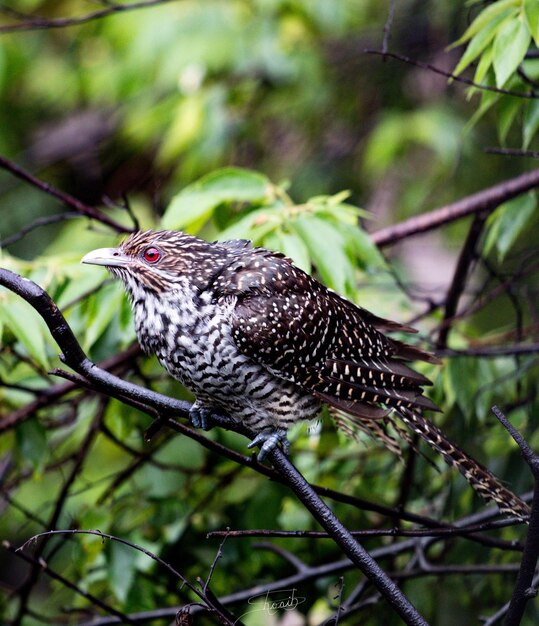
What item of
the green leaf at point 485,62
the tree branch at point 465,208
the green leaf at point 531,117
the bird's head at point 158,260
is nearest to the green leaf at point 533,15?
the green leaf at point 485,62

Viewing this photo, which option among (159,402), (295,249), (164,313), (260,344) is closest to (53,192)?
(164,313)

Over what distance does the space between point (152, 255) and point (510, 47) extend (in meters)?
1.25

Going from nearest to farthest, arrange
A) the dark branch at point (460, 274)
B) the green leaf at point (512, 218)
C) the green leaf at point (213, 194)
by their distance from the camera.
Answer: the green leaf at point (213, 194) → the green leaf at point (512, 218) → the dark branch at point (460, 274)

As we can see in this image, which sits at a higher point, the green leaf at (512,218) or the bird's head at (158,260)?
the green leaf at (512,218)

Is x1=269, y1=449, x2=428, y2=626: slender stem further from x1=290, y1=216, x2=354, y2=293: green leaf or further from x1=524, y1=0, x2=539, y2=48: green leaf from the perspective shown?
x1=524, y1=0, x2=539, y2=48: green leaf

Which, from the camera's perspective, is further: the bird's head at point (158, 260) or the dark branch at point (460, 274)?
the dark branch at point (460, 274)

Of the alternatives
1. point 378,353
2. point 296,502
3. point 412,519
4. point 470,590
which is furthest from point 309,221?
point 470,590

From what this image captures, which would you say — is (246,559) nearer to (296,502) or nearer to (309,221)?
(296,502)

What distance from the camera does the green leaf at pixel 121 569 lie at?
343cm

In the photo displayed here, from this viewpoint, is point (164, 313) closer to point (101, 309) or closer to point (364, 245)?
point (101, 309)

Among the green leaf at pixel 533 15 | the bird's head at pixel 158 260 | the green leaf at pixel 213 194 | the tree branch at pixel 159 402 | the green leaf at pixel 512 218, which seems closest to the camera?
the tree branch at pixel 159 402

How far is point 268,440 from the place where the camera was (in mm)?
2773

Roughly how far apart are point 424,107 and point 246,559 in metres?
3.69

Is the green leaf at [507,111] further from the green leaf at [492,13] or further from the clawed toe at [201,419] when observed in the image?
the clawed toe at [201,419]
